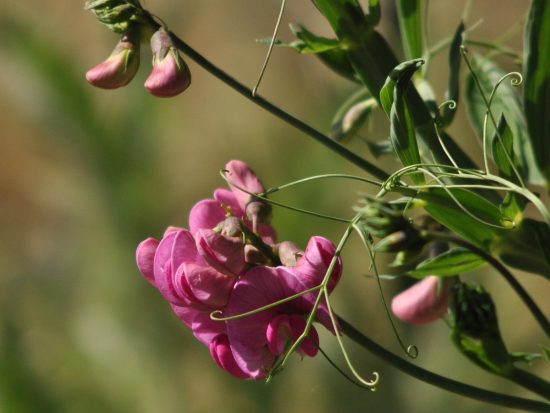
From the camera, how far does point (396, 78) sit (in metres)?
0.46

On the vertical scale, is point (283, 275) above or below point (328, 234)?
above

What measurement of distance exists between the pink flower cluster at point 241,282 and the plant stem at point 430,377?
0.01m

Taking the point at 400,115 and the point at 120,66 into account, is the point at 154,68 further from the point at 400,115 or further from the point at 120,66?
the point at 400,115

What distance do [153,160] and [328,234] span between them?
0.48 meters

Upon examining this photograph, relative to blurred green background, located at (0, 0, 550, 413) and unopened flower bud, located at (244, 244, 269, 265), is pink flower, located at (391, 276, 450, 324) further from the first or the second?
blurred green background, located at (0, 0, 550, 413)

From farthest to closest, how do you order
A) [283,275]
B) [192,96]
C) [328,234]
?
[192,96], [328,234], [283,275]

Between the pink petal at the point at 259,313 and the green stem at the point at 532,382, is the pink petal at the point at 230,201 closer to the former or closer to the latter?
the pink petal at the point at 259,313

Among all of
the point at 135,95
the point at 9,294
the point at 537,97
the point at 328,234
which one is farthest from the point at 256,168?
the point at 537,97

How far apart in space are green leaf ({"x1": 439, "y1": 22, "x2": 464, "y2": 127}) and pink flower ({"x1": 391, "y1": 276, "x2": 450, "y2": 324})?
96mm

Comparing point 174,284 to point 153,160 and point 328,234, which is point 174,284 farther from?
point 153,160

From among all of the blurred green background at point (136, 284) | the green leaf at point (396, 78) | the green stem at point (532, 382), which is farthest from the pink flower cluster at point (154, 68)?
the blurred green background at point (136, 284)

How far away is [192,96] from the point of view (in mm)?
3475

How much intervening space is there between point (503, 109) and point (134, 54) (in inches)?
9.8

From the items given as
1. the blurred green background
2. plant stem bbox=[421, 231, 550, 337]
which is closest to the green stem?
plant stem bbox=[421, 231, 550, 337]
